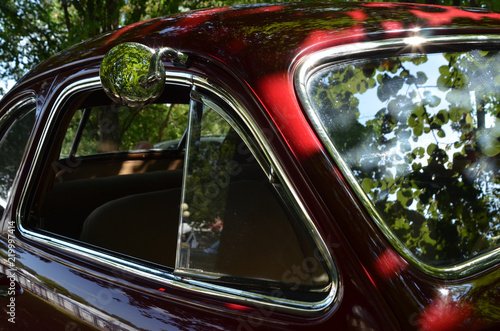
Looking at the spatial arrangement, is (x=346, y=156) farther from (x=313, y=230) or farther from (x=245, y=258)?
(x=245, y=258)

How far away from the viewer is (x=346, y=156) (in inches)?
54.3

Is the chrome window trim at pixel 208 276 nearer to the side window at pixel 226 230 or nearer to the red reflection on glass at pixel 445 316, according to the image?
the side window at pixel 226 230

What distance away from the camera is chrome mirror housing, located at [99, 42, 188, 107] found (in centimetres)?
134

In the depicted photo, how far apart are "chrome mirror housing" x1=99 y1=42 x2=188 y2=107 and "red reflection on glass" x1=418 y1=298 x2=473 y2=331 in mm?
776

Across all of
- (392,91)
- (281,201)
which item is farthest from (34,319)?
(392,91)

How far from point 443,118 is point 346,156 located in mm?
372

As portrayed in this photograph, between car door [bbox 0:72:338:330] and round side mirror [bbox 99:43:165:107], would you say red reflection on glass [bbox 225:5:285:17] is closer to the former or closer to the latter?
car door [bbox 0:72:338:330]

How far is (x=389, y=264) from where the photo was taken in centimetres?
119

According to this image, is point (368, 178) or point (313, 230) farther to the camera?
point (368, 178)

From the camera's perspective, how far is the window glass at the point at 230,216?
1435mm

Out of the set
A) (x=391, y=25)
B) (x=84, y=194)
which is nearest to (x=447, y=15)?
(x=391, y=25)

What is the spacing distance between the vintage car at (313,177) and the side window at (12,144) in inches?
19.7

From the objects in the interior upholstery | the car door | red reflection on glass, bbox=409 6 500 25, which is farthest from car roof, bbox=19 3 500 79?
the interior upholstery

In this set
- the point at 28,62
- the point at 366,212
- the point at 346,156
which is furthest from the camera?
the point at 28,62
